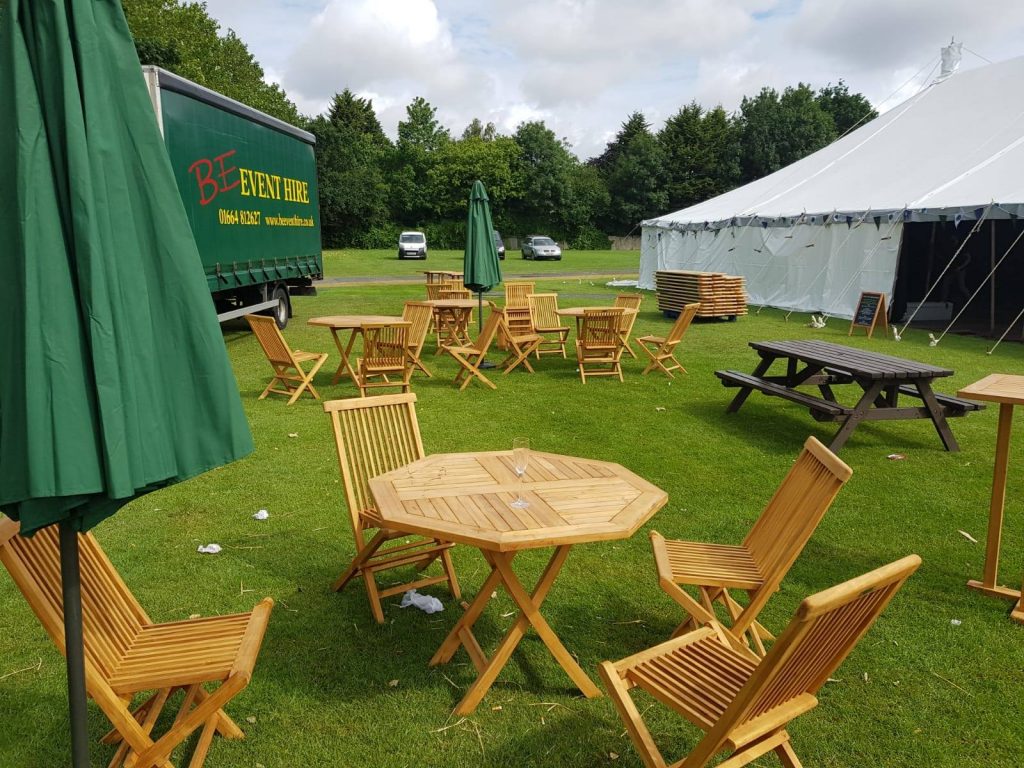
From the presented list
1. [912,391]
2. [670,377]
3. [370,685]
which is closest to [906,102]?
[670,377]

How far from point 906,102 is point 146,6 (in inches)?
1428

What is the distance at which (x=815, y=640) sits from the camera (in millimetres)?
2203

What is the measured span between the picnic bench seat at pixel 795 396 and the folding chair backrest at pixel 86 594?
566 cm

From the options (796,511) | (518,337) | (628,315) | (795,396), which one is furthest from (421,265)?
(796,511)

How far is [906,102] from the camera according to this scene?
18703 millimetres

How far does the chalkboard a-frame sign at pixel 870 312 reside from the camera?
13.8 meters

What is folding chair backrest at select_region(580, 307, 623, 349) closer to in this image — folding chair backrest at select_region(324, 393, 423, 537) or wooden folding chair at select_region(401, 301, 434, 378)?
wooden folding chair at select_region(401, 301, 434, 378)

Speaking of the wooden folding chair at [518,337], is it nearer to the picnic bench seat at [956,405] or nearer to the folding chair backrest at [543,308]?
the folding chair backrest at [543,308]

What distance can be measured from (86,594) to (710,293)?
48.3ft

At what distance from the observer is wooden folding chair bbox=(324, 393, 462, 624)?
13.0 feet

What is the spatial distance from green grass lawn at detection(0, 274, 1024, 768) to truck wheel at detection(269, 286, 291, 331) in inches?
278

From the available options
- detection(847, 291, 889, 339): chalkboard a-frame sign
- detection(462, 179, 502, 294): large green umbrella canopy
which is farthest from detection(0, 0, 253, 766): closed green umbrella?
detection(847, 291, 889, 339): chalkboard a-frame sign

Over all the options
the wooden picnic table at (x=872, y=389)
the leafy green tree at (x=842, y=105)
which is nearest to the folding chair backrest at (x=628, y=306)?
the wooden picnic table at (x=872, y=389)

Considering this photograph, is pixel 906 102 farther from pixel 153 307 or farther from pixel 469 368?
pixel 153 307
